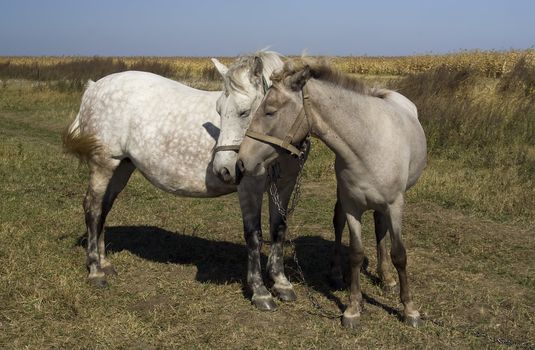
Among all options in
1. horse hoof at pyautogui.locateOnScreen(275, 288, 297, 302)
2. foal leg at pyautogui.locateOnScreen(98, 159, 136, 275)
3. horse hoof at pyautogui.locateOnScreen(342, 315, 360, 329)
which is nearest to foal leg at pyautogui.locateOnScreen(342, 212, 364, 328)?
horse hoof at pyautogui.locateOnScreen(342, 315, 360, 329)

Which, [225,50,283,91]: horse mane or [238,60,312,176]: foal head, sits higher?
[225,50,283,91]: horse mane

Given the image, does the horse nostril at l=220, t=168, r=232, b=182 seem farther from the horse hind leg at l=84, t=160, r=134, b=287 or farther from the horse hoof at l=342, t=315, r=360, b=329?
the horse hind leg at l=84, t=160, r=134, b=287

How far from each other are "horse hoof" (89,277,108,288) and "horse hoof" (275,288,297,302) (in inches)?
66.9

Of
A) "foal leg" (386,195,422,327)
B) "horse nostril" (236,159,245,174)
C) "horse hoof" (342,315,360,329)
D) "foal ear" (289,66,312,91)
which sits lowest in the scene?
"horse hoof" (342,315,360,329)

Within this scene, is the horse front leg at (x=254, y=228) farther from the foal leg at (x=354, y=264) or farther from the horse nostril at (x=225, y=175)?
the foal leg at (x=354, y=264)

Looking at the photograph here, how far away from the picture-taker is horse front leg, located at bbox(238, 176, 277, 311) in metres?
4.39

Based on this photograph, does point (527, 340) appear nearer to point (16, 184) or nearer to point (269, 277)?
point (269, 277)

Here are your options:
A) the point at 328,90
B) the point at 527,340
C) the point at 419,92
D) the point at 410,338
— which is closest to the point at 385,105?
the point at 328,90

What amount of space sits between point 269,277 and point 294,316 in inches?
27.6

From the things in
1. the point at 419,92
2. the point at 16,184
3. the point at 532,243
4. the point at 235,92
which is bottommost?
the point at 16,184

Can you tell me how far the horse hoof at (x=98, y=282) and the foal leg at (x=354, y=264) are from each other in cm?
236

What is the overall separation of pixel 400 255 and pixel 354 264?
39cm

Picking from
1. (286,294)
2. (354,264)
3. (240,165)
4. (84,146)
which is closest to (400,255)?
(354,264)

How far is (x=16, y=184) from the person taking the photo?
8664 mm
